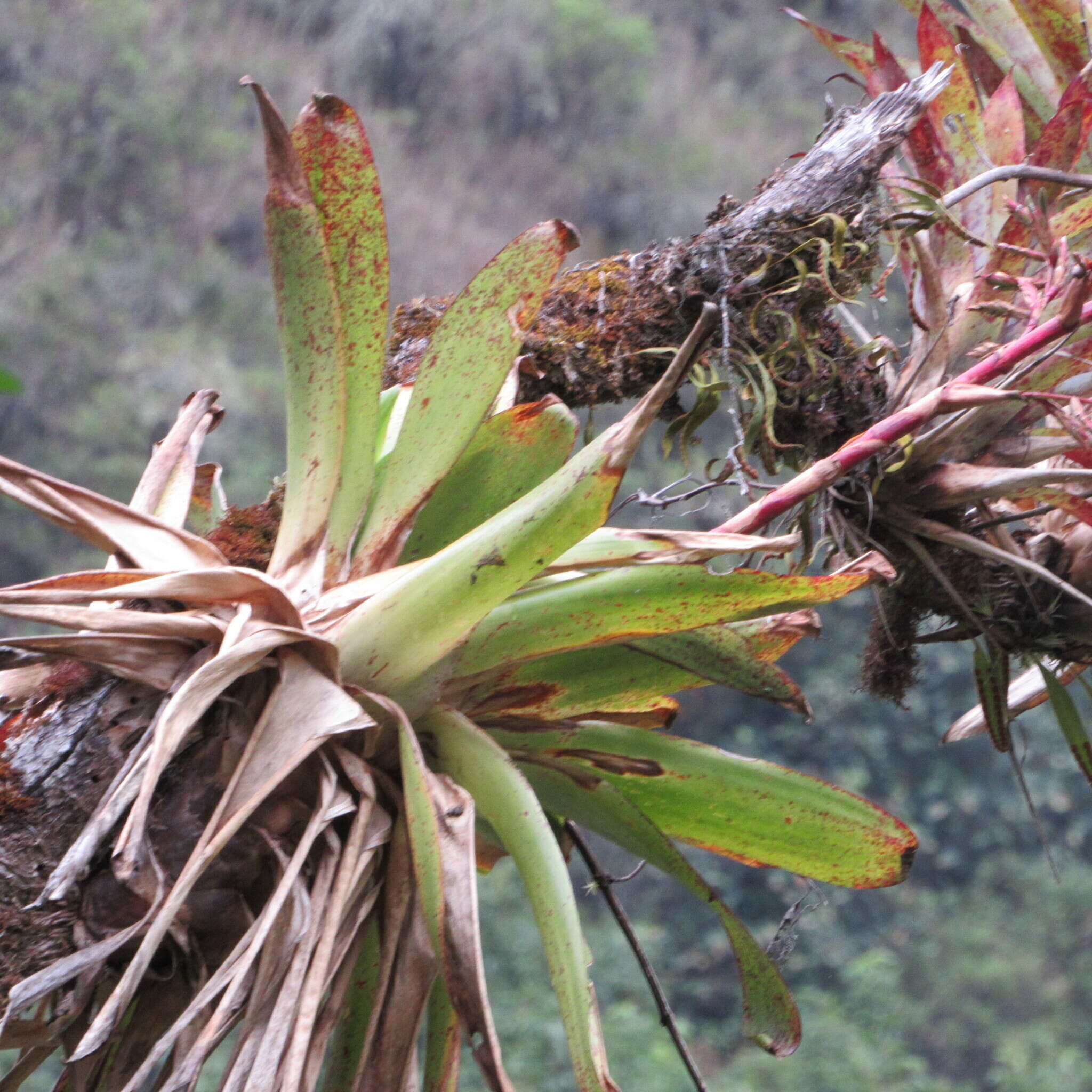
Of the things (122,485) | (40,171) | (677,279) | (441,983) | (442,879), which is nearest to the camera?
(442,879)

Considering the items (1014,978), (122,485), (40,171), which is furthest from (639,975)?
(40,171)

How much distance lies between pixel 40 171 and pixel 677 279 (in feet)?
20.9

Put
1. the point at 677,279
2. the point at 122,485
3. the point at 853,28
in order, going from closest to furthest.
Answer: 1. the point at 677,279
2. the point at 122,485
3. the point at 853,28

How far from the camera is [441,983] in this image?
610mm

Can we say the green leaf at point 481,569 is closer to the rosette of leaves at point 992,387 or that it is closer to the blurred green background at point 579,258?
the rosette of leaves at point 992,387

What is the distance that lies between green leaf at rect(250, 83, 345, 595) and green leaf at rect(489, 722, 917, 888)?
→ 0.56ft

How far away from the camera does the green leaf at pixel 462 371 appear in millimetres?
633

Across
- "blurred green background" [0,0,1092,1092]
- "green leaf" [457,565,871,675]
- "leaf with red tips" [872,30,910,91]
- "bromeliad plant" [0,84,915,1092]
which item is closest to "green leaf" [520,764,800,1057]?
"bromeliad plant" [0,84,915,1092]

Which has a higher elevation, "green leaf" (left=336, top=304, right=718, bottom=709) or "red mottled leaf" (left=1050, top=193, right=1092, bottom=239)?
"green leaf" (left=336, top=304, right=718, bottom=709)

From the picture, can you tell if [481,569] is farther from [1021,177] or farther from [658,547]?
[1021,177]

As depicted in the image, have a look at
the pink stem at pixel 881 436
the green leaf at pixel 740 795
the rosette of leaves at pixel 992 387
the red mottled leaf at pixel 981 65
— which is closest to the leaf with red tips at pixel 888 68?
the rosette of leaves at pixel 992 387

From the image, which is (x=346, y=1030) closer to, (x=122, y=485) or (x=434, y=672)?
(x=434, y=672)

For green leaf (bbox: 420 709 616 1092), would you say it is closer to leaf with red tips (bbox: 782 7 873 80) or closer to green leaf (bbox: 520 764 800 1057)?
green leaf (bbox: 520 764 800 1057)

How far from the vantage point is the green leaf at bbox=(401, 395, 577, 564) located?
0.65 meters
